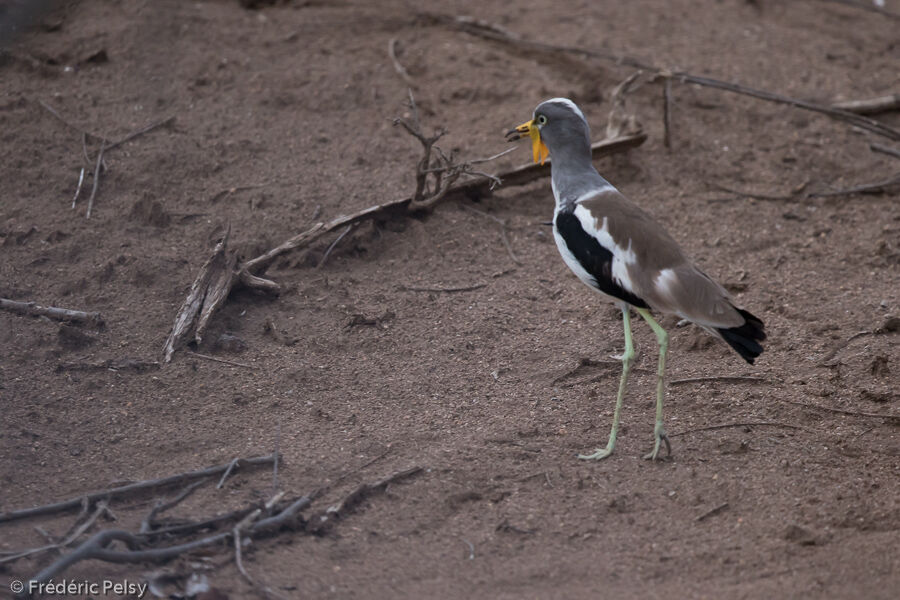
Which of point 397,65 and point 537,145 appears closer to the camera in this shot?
point 537,145

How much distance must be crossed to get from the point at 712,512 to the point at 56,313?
10.2 ft

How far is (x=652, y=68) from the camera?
6812mm

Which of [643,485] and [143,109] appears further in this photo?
[143,109]

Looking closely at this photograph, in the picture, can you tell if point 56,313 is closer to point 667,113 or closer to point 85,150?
point 85,150

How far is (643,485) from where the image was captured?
141 inches

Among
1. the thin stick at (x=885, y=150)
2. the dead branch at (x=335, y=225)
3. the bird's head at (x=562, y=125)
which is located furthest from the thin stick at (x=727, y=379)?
the thin stick at (x=885, y=150)

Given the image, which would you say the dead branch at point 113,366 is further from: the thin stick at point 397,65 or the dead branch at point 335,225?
the thin stick at point 397,65

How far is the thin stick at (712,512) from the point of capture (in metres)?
3.40

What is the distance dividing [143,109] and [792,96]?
458 cm

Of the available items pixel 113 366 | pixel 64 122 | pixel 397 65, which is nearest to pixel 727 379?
pixel 113 366

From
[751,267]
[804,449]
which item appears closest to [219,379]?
[804,449]

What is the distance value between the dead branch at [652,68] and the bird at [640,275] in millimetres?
2557

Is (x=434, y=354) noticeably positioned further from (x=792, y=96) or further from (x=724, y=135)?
(x=792, y=96)

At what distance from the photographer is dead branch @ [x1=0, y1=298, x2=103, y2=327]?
4.45 metres
